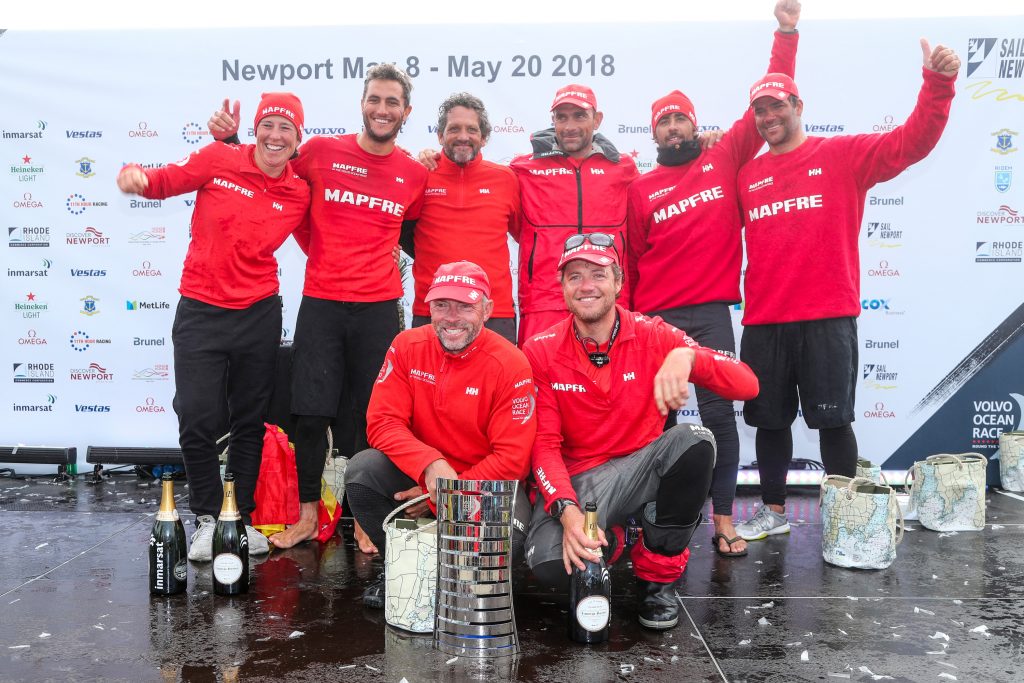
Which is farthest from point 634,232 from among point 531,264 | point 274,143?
point 274,143

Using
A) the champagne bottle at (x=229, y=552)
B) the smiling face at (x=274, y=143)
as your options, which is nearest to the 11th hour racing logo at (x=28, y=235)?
the smiling face at (x=274, y=143)

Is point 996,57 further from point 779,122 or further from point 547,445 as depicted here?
point 547,445

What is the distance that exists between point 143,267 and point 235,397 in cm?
206

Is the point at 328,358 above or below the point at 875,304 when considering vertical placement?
below

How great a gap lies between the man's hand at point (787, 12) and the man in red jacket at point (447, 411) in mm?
1968

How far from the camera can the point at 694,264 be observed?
3.38 meters

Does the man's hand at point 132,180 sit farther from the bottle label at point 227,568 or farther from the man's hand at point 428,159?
the bottle label at point 227,568

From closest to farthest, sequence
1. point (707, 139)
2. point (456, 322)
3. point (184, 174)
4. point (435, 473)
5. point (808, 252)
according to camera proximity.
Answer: point (435, 473)
point (456, 322)
point (184, 174)
point (808, 252)
point (707, 139)

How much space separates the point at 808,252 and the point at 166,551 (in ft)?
8.84

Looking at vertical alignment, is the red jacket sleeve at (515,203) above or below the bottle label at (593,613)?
above

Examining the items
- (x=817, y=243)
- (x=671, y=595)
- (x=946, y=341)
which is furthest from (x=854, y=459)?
(x=946, y=341)

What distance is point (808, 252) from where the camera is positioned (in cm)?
331

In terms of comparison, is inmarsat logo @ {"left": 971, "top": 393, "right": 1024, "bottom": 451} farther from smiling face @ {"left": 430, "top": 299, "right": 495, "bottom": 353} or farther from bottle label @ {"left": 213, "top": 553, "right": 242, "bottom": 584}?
bottle label @ {"left": 213, "top": 553, "right": 242, "bottom": 584}

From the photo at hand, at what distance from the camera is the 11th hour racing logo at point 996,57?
15.1ft
